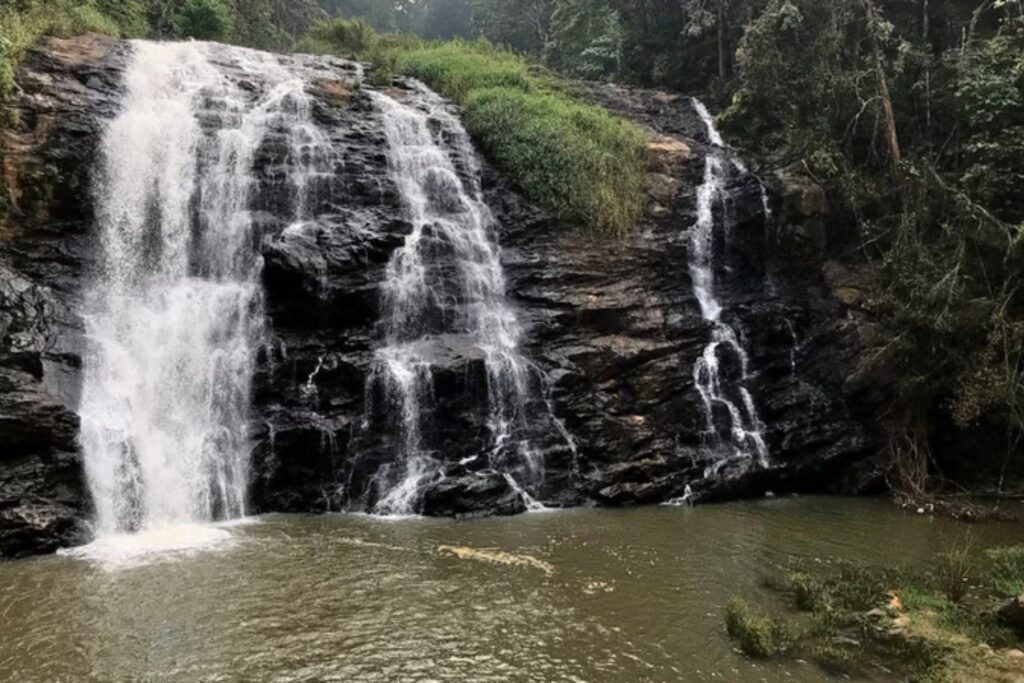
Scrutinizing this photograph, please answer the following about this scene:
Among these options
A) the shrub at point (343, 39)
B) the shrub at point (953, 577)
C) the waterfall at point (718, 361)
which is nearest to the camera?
the shrub at point (953, 577)

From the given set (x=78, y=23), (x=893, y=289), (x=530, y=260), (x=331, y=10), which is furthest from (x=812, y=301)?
(x=331, y=10)

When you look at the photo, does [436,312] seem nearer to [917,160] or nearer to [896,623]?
[896,623]

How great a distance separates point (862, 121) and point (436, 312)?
12.8 m

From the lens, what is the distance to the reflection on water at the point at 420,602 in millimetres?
6270

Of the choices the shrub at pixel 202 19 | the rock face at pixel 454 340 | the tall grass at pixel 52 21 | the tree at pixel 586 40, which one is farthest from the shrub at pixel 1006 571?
the shrub at pixel 202 19

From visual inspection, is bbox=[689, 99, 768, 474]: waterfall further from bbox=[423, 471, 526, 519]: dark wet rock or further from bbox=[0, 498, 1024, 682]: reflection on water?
bbox=[423, 471, 526, 519]: dark wet rock

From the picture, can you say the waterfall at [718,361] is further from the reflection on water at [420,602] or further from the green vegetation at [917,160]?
the reflection on water at [420,602]

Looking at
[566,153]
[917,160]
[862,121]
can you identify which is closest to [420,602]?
[566,153]

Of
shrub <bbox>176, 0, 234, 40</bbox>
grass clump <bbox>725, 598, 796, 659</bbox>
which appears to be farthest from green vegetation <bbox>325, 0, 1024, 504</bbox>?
shrub <bbox>176, 0, 234, 40</bbox>

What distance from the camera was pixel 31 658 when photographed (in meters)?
6.34

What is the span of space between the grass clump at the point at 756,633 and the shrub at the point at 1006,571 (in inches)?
93.7

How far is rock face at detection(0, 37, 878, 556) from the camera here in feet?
40.8

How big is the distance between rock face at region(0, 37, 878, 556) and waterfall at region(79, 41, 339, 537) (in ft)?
1.19

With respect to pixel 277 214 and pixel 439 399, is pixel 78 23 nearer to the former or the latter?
pixel 277 214
